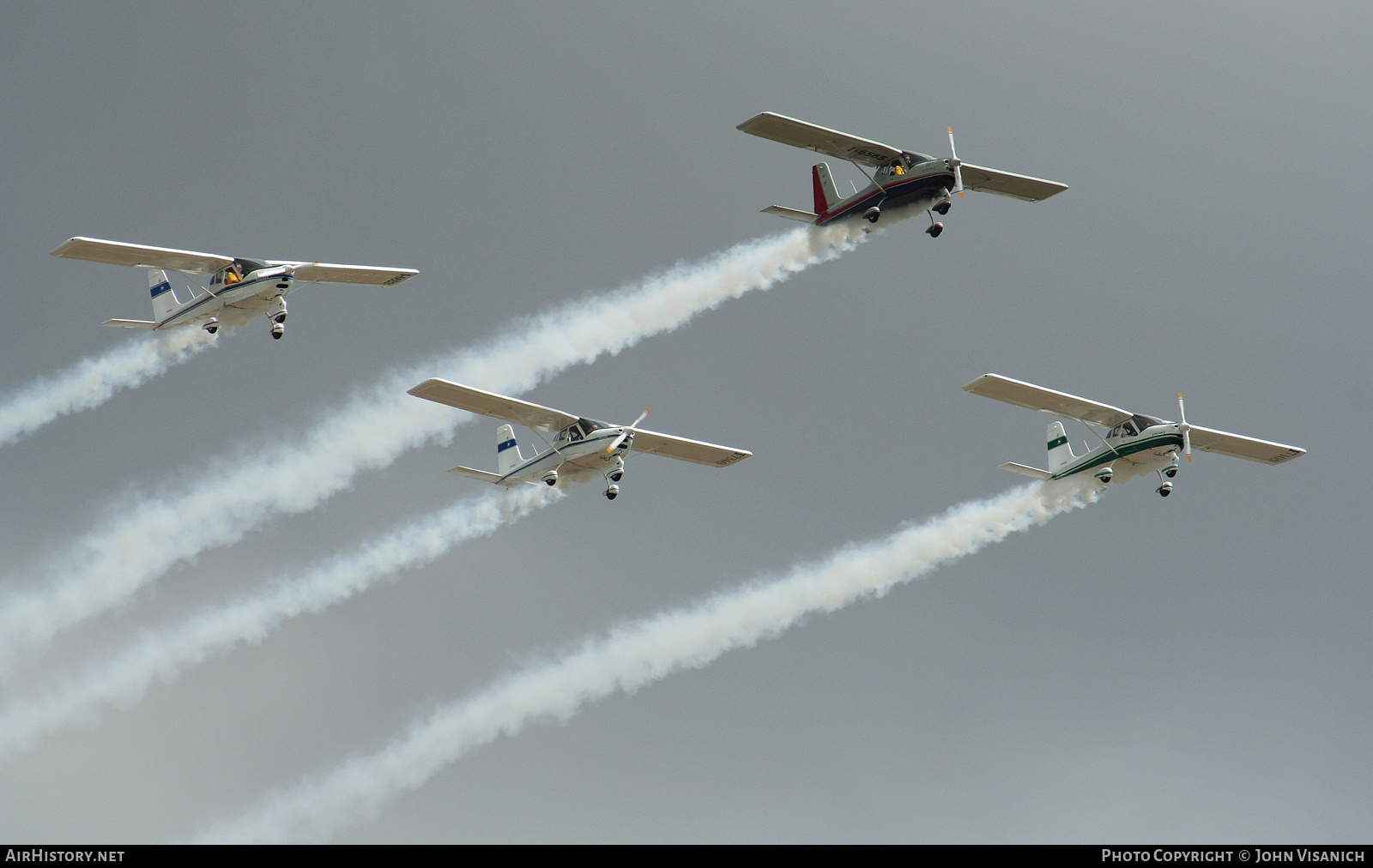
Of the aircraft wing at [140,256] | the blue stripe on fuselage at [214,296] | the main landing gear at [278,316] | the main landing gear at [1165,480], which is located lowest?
the main landing gear at [1165,480]

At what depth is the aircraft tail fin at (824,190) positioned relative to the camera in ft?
179

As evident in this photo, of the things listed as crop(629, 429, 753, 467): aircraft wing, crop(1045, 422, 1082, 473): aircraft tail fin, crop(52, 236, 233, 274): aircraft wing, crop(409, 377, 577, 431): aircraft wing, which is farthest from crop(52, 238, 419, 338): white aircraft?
crop(1045, 422, 1082, 473): aircraft tail fin

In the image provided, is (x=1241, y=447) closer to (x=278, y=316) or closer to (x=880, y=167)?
(x=880, y=167)

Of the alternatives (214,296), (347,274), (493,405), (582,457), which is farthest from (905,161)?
(214,296)

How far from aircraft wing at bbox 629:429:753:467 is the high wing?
8.77 m

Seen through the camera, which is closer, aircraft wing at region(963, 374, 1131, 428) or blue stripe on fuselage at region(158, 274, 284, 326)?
blue stripe on fuselage at region(158, 274, 284, 326)

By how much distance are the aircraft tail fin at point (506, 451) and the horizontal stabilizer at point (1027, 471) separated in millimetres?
14526

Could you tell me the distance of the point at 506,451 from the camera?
5525cm

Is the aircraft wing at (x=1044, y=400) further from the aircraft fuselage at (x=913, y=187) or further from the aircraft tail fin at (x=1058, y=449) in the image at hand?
the aircraft fuselage at (x=913, y=187)

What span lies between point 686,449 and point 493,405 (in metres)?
7.39

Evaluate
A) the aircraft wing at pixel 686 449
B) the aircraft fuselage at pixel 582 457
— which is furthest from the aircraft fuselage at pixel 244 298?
the aircraft wing at pixel 686 449

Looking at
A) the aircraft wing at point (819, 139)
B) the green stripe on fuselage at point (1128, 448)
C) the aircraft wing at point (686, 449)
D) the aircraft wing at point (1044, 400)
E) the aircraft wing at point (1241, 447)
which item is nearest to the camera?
the aircraft wing at point (819, 139)

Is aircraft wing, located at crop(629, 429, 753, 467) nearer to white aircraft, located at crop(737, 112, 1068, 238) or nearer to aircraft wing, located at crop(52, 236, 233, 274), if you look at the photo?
white aircraft, located at crop(737, 112, 1068, 238)

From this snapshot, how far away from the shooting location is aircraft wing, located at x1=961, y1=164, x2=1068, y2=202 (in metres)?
56.0
